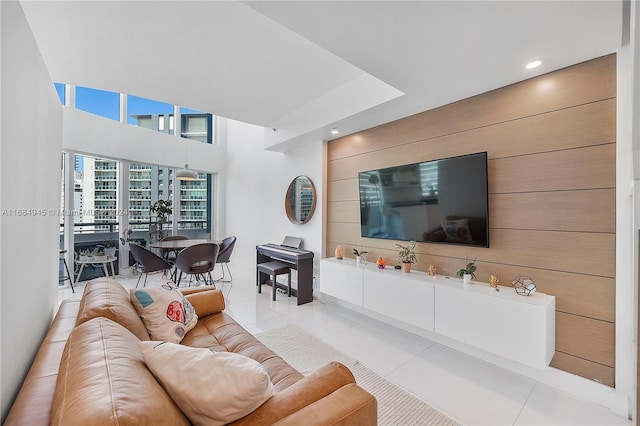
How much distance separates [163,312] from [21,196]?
1019mm

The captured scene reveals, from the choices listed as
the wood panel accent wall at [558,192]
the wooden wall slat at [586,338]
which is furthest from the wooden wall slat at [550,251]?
the wooden wall slat at [586,338]

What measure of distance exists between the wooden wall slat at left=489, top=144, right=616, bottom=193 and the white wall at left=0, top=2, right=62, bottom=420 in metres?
3.15

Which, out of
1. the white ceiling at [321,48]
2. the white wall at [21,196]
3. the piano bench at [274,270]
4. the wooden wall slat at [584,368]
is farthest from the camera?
the piano bench at [274,270]

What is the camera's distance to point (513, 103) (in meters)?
2.37

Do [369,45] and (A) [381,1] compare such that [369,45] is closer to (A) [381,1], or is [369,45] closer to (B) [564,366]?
(A) [381,1]

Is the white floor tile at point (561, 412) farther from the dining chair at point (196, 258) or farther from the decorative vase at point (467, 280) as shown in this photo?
the dining chair at point (196, 258)

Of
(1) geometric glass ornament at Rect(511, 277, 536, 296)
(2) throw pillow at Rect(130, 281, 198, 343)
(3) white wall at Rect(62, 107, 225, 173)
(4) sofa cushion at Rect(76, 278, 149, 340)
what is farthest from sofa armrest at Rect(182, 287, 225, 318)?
(3) white wall at Rect(62, 107, 225, 173)

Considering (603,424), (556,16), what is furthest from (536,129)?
(603,424)

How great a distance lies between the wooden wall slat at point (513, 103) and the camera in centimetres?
197

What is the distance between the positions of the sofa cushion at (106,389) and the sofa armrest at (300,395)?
0.25 metres

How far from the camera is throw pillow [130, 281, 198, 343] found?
177cm

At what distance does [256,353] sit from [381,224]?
2123mm

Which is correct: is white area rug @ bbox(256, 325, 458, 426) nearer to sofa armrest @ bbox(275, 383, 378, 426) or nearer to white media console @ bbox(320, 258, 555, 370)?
white media console @ bbox(320, 258, 555, 370)

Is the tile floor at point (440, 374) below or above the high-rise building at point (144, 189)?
below
